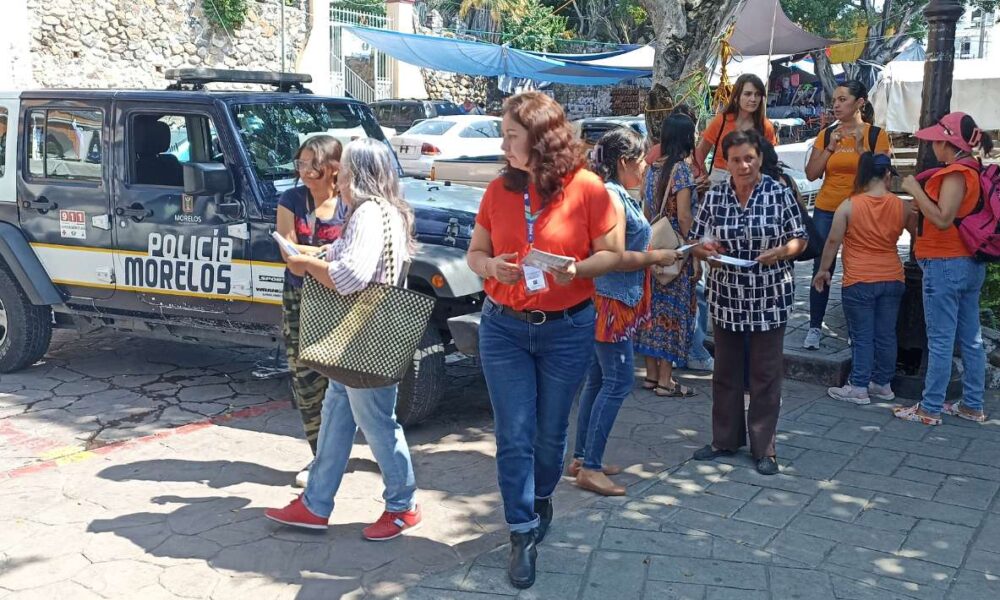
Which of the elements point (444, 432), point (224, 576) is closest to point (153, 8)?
point (444, 432)

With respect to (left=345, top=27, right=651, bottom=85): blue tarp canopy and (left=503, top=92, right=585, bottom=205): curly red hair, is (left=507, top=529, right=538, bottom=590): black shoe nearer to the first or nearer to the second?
(left=503, top=92, right=585, bottom=205): curly red hair

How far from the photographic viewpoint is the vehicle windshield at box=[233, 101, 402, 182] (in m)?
6.28

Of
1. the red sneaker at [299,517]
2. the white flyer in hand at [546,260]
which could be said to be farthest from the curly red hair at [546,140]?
the red sneaker at [299,517]

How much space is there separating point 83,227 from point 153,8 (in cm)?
1574

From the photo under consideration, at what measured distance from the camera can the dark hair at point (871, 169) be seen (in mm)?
6207

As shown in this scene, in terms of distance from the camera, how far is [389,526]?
14.4ft

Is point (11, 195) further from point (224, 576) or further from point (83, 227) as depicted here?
point (224, 576)

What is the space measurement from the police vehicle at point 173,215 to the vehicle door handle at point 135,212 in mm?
11

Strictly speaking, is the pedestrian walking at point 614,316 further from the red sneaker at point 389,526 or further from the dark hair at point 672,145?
the dark hair at point 672,145

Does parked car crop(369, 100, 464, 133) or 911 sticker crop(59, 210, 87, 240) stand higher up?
parked car crop(369, 100, 464, 133)

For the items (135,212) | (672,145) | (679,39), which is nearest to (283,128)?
(135,212)

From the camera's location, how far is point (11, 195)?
6957 mm

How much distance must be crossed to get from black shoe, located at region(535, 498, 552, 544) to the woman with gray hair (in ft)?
1.98

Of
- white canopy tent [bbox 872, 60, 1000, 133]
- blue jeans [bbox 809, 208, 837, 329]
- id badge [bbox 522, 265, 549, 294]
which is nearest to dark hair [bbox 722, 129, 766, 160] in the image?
id badge [bbox 522, 265, 549, 294]
